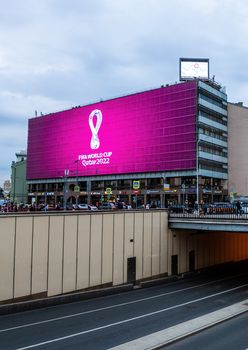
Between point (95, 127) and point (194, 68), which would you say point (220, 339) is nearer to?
point (194, 68)

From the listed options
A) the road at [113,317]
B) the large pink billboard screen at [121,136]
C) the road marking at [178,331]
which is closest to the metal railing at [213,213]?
the road at [113,317]

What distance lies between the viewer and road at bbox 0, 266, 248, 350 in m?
17.3

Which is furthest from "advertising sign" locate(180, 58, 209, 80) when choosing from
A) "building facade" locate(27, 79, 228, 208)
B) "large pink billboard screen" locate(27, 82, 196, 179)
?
"large pink billboard screen" locate(27, 82, 196, 179)

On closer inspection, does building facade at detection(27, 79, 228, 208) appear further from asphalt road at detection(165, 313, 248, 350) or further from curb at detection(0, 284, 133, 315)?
asphalt road at detection(165, 313, 248, 350)

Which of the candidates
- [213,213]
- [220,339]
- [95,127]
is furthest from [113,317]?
[95,127]

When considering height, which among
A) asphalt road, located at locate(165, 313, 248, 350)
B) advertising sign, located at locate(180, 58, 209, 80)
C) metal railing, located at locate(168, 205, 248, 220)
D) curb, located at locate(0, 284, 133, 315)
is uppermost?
advertising sign, located at locate(180, 58, 209, 80)

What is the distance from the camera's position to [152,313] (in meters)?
22.9

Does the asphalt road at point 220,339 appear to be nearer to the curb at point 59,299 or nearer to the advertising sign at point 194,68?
the curb at point 59,299

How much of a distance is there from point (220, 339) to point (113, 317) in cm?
719

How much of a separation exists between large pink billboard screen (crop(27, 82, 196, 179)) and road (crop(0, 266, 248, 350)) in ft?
220

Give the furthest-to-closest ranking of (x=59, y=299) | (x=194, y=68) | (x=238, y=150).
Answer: (x=238, y=150)
(x=194, y=68)
(x=59, y=299)

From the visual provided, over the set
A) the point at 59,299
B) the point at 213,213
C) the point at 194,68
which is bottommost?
the point at 59,299

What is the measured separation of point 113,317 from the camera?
865 inches

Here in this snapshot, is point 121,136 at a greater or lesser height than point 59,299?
greater
